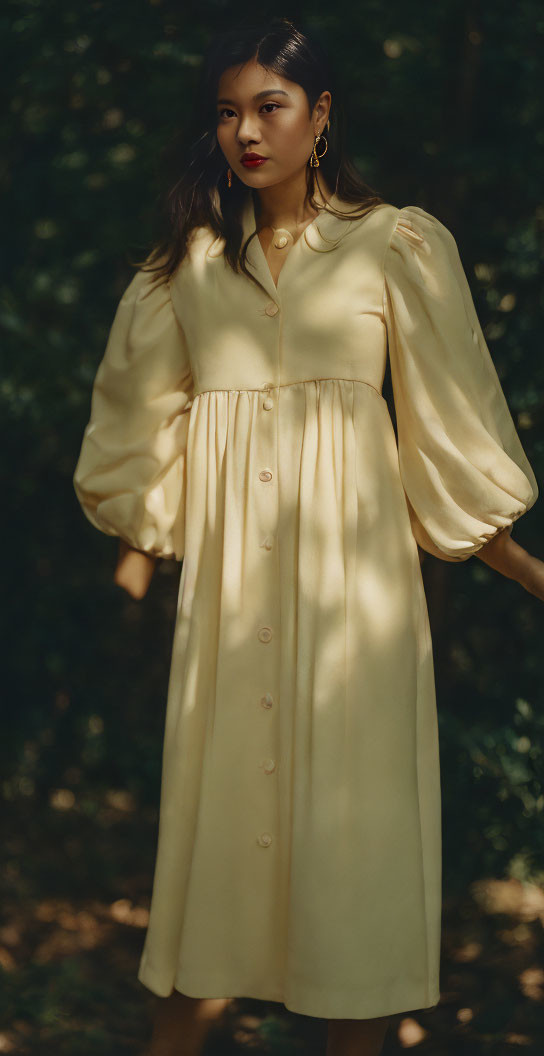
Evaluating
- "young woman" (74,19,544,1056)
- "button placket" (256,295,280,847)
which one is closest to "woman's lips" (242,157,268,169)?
"young woman" (74,19,544,1056)

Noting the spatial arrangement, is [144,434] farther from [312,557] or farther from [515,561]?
[515,561]

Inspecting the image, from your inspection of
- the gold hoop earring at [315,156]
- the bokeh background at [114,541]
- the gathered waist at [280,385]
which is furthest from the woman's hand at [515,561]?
the bokeh background at [114,541]

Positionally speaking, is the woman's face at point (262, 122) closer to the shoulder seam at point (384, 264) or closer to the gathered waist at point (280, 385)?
the shoulder seam at point (384, 264)

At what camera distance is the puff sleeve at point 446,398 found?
2.03 m

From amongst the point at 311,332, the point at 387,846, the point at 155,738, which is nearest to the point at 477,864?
the point at 155,738

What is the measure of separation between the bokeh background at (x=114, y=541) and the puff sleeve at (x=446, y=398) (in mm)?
958

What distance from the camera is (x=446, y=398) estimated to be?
6.72ft

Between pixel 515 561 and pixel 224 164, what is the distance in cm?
90

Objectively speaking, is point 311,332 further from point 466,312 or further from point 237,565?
point 237,565

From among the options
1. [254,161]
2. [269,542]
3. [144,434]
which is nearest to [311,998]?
[269,542]

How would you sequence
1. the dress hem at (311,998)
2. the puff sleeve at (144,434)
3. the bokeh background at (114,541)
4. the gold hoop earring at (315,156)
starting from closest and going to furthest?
1. the dress hem at (311,998)
2. the gold hoop earring at (315,156)
3. the puff sleeve at (144,434)
4. the bokeh background at (114,541)

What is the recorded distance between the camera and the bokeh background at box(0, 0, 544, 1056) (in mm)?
2975

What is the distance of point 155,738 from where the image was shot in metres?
3.58

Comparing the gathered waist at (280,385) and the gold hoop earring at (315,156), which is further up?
the gold hoop earring at (315,156)
